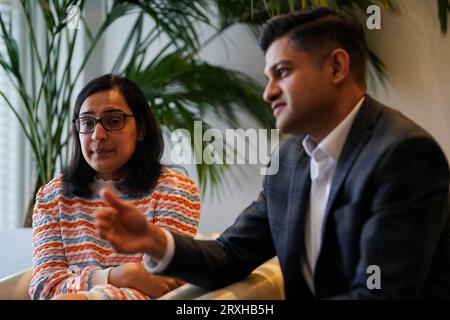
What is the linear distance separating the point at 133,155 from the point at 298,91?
65 centimetres

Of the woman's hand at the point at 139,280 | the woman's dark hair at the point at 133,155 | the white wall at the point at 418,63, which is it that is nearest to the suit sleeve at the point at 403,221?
the woman's hand at the point at 139,280

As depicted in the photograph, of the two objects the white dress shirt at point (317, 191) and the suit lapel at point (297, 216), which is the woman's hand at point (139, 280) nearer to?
the white dress shirt at point (317, 191)

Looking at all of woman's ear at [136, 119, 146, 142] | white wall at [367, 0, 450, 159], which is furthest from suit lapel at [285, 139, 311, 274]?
white wall at [367, 0, 450, 159]

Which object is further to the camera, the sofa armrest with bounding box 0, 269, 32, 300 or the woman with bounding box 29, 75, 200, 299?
the sofa armrest with bounding box 0, 269, 32, 300

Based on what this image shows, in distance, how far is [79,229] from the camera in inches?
65.4

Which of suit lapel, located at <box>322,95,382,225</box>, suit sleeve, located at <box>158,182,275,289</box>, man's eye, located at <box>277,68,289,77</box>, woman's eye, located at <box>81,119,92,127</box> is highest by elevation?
man's eye, located at <box>277,68,289,77</box>

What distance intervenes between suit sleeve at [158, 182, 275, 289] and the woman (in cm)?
18

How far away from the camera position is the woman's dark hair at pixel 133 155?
5.61 feet

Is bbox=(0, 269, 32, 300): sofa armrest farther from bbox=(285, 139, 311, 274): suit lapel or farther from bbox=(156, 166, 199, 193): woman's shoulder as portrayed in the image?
bbox=(285, 139, 311, 274): suit lapel

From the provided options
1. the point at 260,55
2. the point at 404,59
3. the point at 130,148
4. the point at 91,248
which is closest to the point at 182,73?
the point at 260,55

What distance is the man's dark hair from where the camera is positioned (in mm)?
1298

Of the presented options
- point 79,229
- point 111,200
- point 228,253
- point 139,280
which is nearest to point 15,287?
point 79,229
